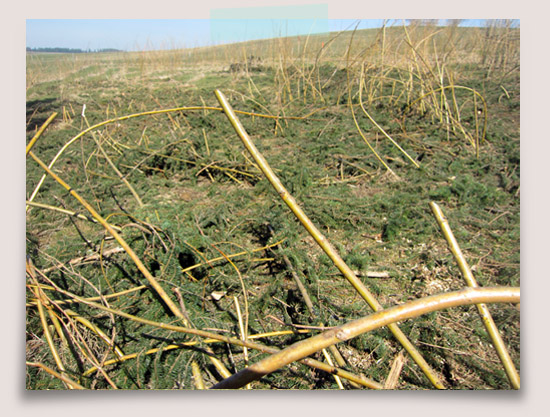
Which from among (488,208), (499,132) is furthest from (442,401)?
(499,132)

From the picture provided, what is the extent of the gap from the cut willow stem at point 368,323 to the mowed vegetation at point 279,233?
0.16 meters

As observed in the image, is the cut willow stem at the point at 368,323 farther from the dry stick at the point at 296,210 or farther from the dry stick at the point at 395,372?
the dry stick at the point at 395,372

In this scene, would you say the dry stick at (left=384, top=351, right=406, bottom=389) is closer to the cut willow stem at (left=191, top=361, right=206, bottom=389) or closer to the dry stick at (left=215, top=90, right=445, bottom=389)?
the dry stick at (left=215, top=90, right=445, bottom=389)

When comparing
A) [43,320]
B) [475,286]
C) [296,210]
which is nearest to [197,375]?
[43,320]

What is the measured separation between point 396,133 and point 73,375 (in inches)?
105

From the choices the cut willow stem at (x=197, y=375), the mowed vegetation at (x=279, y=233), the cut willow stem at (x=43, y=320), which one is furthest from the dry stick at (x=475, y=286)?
the cut willow stem at (x=43, y=320)

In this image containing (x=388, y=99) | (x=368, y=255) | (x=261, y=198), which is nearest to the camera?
(x=368, y=255)

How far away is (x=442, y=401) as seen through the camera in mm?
1042

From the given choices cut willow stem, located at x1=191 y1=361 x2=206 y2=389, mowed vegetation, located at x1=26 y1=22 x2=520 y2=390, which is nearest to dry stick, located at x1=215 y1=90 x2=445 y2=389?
mowed vegetation, located at x1=26 y1=22 x2=520 y2=390

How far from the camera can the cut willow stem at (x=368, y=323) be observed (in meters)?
0.45

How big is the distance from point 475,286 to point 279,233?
1073mm

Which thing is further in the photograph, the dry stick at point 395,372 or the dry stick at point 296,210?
the dry stick at point 395,372

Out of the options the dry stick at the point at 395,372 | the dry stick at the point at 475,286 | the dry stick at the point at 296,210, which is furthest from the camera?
the dry stick at the point at 395,372
